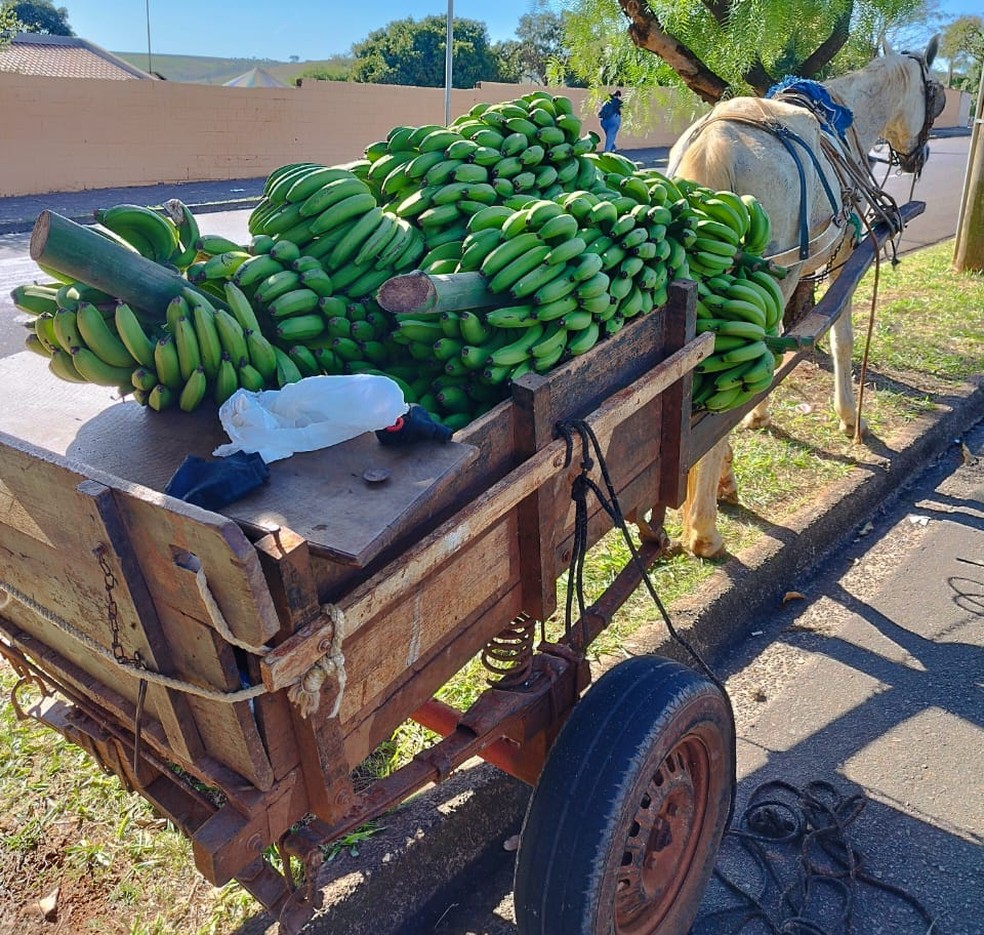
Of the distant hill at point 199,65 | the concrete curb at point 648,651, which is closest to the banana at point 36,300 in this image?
the concrete curb at point 648,651

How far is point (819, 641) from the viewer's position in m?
4.04

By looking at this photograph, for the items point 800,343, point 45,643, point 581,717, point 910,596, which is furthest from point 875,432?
point 45,643

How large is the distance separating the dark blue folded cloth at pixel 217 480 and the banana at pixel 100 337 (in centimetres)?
52

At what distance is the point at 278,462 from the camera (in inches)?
69.7

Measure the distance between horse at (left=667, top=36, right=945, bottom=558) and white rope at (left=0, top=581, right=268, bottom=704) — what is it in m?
3.08

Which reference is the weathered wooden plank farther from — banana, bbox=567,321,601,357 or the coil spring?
the coil spring

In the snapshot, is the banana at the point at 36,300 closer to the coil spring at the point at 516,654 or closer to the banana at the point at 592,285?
the banana at the point at 592,285

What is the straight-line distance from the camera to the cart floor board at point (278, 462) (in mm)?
1552

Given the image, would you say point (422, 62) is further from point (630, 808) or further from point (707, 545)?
point (630, 808)

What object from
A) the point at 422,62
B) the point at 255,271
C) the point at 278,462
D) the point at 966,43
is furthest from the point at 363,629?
the point at 966,43

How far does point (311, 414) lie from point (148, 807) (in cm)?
179

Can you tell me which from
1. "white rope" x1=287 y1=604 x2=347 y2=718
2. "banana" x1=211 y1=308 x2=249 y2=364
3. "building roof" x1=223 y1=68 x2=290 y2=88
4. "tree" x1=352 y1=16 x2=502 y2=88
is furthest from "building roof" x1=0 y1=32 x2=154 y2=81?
"white rope" x1=287 y1=604 x2=347 y2=718

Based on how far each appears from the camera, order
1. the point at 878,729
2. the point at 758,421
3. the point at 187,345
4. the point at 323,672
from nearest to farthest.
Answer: the point at 323,672
the point at 187,345
the point at 878,729
the point at 758,421

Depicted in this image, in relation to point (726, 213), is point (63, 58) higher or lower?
lower
